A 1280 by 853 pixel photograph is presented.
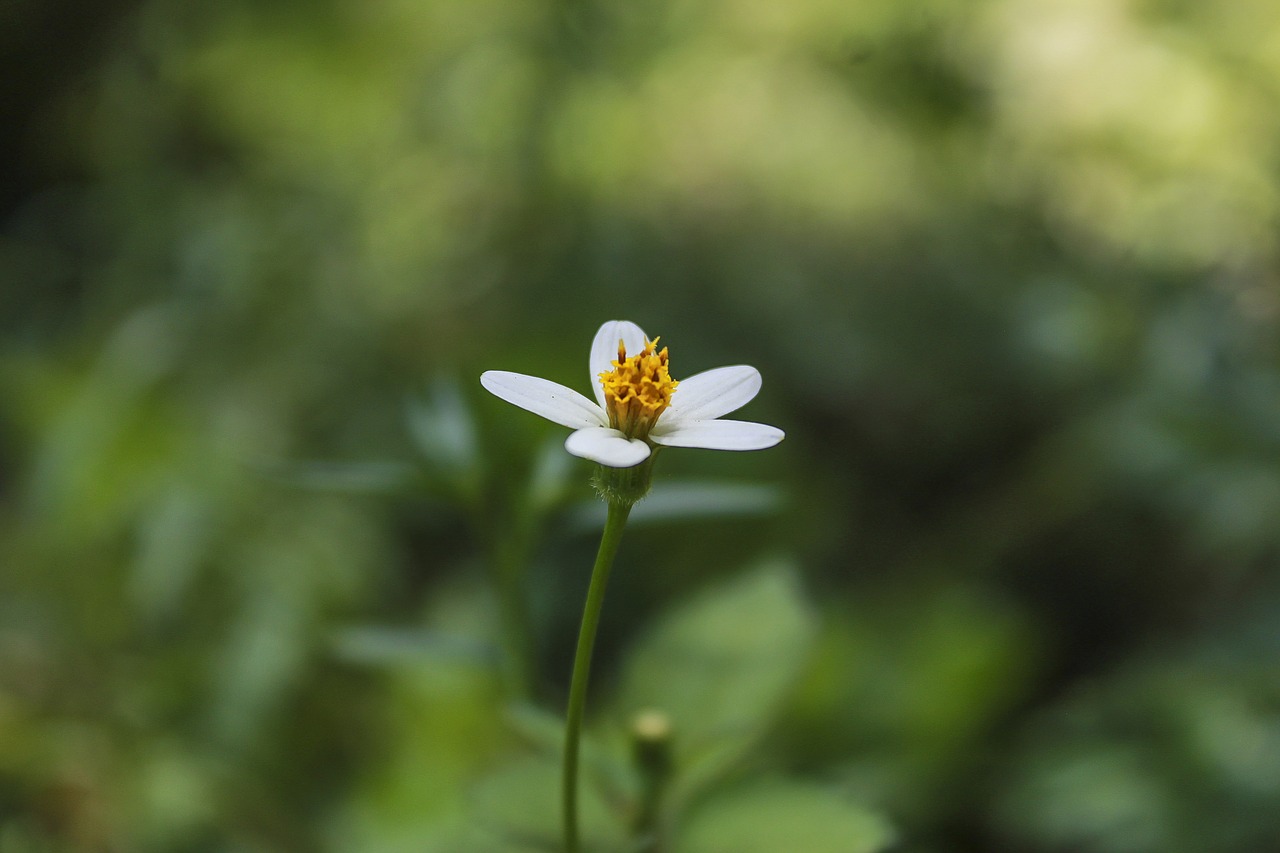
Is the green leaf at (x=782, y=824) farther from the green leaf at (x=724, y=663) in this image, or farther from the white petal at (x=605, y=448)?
the white petal at (x=605, y=448)

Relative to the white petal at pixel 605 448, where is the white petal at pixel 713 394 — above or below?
above

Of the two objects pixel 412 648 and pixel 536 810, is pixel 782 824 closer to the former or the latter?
pixel 536 810

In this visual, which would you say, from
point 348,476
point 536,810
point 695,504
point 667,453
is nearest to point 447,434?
point 348,476

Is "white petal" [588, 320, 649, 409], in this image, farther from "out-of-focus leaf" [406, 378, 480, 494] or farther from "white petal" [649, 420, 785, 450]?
"out-of-focus leaf" [406, 378, 480, 494]

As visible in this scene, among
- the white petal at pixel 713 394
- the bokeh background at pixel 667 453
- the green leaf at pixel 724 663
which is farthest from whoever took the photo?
the bokeh background at pixel 667 453

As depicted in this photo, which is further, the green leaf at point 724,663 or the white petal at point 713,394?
the green leaf at point 724,663

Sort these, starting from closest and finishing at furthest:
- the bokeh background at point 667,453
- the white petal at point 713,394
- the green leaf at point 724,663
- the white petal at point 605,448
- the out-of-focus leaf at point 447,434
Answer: the white petal at point 605,448 → the white petal at point 713,394 → the green leaf at point 724,663 → the out-of-focus leaf at point 447,434 → the bokeh background at point 667,453

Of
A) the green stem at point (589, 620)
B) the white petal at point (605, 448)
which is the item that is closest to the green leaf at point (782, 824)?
the green stem at point (589, 620)
